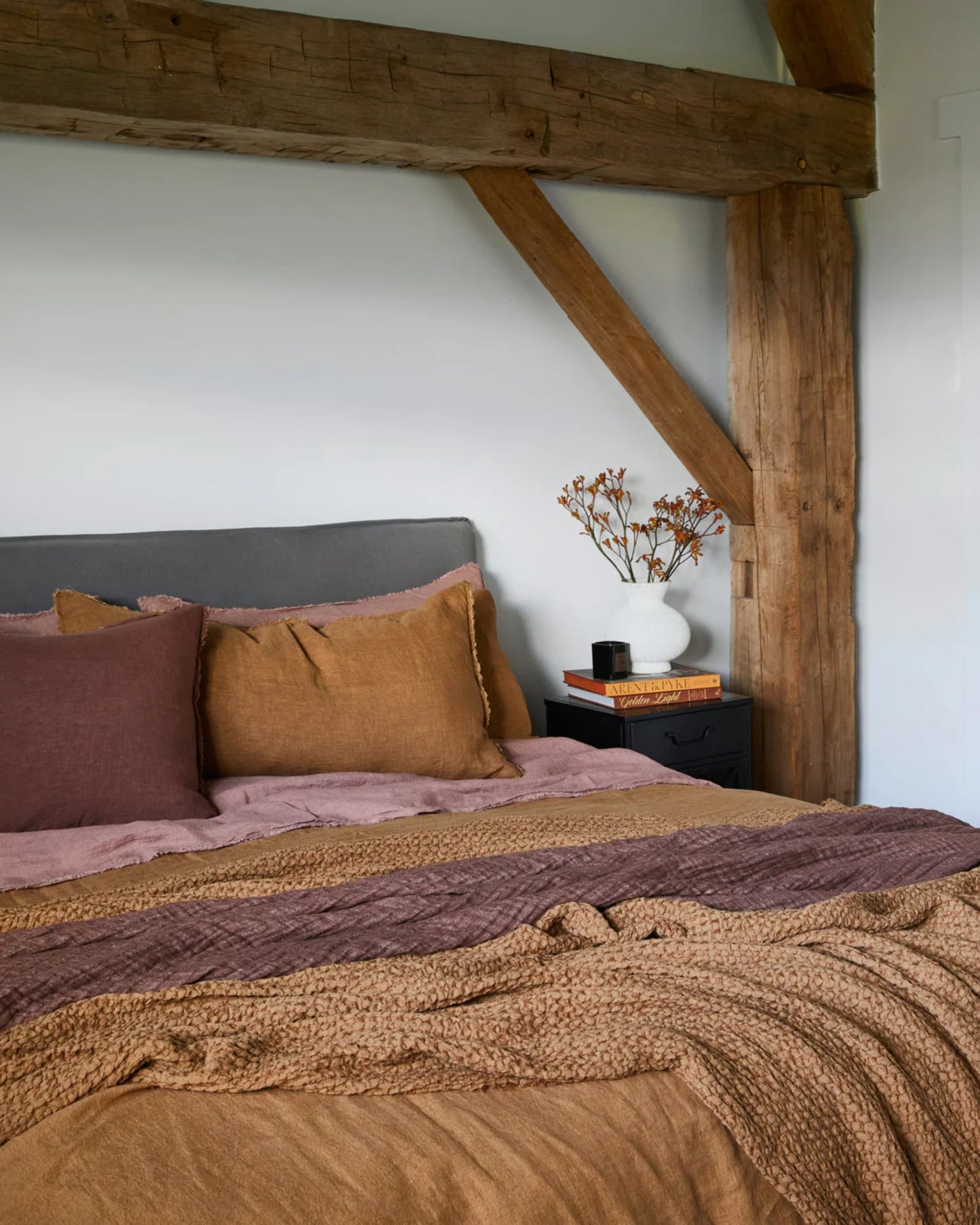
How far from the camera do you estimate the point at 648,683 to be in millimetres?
3479

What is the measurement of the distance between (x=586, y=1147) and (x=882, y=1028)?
440 millimetres

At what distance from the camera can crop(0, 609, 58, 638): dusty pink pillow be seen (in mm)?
2805

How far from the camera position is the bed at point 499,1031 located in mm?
1200

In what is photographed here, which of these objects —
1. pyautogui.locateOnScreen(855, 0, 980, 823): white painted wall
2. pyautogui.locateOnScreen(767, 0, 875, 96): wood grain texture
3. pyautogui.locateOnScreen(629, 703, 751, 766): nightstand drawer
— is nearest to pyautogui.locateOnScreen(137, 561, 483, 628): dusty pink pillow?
pyautogui.locateOnScreen(629, 703, 751, 766): nightstand drawer

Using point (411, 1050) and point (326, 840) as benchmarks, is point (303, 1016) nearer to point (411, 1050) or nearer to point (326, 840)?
point (411, 1050)

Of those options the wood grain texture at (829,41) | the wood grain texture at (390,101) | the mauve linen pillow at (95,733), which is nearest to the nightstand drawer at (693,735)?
the mauve linen pillow at (95,733)

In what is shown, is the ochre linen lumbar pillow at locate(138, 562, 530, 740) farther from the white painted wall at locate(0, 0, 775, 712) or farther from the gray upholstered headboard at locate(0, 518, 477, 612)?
the white painted wall at locate(0, 0, 775, 712)

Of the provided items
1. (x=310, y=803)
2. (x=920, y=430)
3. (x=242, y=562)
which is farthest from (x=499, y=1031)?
(x=920, y=430)

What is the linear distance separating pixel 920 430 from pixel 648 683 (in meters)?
1.20

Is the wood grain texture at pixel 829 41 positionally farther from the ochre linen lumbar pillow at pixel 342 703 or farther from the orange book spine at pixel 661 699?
the ochre linen lumbar pillow at pixel 342 703

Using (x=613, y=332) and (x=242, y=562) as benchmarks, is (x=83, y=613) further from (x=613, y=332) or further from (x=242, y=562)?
(x=613, y=332)

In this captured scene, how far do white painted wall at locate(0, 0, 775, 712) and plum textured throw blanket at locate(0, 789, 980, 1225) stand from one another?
1.54 metres

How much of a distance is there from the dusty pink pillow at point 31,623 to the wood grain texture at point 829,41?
2716 mm

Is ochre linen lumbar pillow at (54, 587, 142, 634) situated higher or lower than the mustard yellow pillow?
higher
